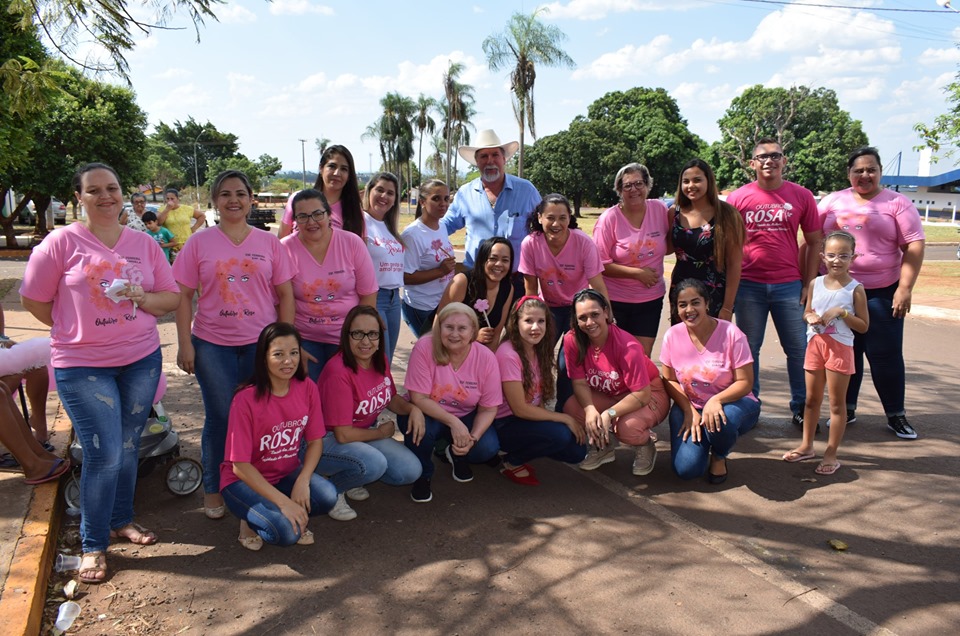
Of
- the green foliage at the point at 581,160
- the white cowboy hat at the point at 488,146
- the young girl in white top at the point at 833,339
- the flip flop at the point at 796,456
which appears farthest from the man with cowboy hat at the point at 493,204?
the green foliage at the point at 581,160

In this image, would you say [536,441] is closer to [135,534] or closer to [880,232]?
[135,534]

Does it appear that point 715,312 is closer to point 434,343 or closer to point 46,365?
point 434,343

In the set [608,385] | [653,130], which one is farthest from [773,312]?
[653,130]

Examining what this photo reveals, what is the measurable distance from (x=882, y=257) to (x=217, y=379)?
15.4 ft

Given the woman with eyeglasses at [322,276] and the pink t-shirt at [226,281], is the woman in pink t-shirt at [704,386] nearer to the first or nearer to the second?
the woman with eyeglasses at [322,276]

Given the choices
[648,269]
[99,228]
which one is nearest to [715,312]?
[648,269]

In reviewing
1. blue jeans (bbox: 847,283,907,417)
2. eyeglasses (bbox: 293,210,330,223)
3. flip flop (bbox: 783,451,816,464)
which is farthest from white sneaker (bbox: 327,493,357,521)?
blue jeans (bbox: 847,283,907,417)

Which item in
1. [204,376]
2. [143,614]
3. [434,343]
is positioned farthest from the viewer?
[434,343]

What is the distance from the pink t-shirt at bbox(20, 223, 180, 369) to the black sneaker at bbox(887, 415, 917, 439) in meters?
5.30

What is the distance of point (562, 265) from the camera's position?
481 cm

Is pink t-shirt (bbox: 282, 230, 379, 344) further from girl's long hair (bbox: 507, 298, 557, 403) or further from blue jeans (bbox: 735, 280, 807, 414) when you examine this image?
blue jeans (bbox: 735, 280, 807, 414)

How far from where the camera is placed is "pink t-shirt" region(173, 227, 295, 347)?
3.58 meters

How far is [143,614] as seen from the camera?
297 cm

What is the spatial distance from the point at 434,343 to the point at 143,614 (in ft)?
A: 6.76
